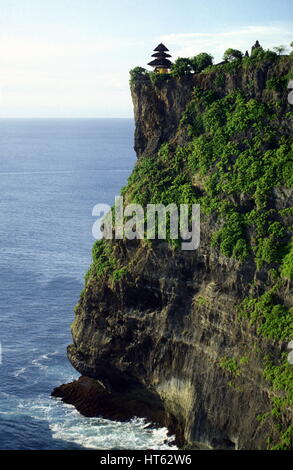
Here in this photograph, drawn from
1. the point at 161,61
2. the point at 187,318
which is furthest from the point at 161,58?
the point at 187,318

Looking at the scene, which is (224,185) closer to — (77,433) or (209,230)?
(209,230)

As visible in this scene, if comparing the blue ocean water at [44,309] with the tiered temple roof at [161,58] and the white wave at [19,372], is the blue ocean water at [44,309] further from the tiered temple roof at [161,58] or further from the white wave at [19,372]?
the tiered temple roof at [161,58]

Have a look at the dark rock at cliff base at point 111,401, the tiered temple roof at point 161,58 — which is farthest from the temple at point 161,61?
the dark rock at cliff base at point 111,401

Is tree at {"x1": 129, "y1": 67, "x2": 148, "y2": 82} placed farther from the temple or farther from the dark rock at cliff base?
the dark rock at cliff base

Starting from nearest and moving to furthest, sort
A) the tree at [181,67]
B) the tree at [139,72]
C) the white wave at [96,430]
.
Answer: the white wave at [96,430] → the tree at [181,67] → the tree at [139,72]
